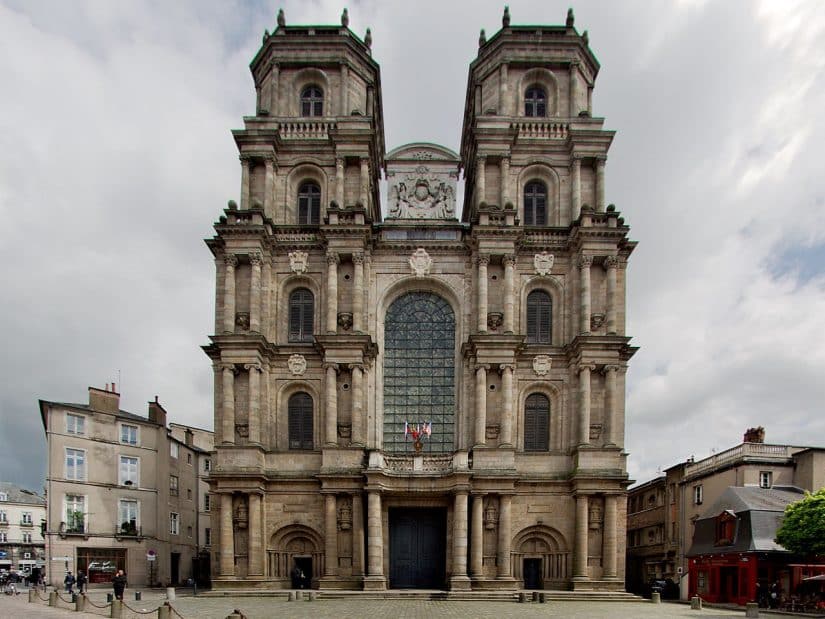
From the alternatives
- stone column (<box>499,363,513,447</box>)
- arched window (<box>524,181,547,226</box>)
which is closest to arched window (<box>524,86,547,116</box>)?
arched window (<box>524,181,547,226</box>)

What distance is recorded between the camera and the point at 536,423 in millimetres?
42406

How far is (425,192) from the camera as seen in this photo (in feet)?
150

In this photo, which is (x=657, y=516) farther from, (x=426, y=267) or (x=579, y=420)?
(x=426, y=267)

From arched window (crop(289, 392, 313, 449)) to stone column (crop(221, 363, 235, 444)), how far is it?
3.58 metres

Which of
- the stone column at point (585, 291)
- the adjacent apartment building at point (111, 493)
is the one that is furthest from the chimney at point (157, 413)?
the stone column at point (585, 291)

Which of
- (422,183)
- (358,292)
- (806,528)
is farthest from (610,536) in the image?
(422,183)

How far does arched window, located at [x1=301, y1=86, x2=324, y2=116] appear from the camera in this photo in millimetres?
47500

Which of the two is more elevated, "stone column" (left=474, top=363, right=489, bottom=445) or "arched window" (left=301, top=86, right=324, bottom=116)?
"arched window" (left=301, top=86, right=324, bottom=116)

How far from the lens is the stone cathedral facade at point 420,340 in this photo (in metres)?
39.7

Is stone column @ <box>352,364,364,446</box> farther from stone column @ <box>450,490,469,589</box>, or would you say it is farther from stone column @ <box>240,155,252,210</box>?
stone column @ <box>240,155,252,210</box>

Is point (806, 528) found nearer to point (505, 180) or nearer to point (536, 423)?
point (536, 423)

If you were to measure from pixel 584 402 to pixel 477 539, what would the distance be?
9.77 m

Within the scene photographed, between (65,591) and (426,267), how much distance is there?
29.5 meters

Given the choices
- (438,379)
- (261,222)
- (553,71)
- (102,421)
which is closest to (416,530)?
(438,379)
